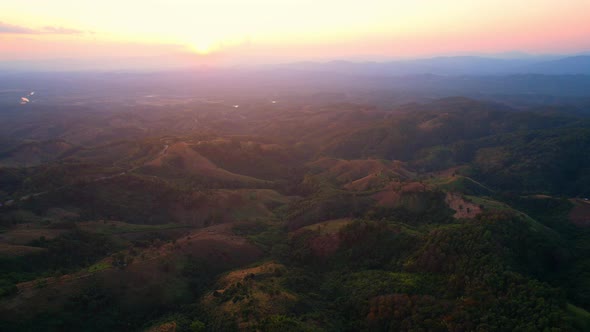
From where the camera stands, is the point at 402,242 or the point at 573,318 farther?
the point at 402,242

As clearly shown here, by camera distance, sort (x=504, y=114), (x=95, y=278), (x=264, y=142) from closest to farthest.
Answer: (x=95, y=278), (x=264, y=142), (x=504, y=114)

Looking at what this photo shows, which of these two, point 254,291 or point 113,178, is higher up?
point 113,178

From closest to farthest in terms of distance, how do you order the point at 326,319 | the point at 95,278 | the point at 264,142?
the point at 326,319 → the point at 95,278 → the point at 264,142

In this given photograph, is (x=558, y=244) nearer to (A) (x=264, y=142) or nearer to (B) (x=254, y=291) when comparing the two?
(B) (x=254, y=291)

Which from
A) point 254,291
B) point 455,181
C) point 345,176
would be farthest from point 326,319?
point 345,176

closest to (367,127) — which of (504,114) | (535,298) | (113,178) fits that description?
Result: (504,114)

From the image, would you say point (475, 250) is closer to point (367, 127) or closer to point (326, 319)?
point (326, 319)

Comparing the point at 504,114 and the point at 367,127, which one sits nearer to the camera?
the point at 367,127

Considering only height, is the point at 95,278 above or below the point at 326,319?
above

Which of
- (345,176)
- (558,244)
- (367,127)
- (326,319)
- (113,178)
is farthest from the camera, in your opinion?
(367,127)
